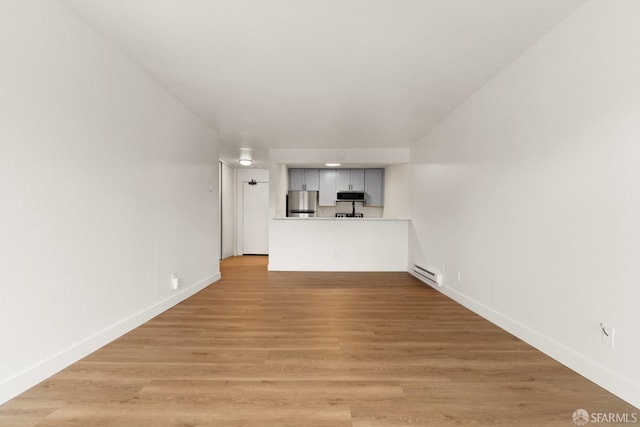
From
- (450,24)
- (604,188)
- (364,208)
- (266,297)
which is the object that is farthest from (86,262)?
(364,208)

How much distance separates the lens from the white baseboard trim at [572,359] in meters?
1.60

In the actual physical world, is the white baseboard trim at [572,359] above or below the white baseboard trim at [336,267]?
above

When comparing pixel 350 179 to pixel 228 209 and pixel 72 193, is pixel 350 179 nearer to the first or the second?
pixel 228 209

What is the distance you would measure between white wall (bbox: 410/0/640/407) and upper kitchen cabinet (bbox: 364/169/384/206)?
398cm

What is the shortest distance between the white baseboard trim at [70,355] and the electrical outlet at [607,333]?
3298mm

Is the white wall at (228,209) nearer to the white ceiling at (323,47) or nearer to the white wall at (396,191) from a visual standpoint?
the white ceiling at (323,47)

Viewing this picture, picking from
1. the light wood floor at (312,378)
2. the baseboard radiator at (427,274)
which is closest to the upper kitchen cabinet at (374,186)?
the baseboard radiator at (427,274)

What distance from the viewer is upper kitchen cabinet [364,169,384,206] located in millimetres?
7211

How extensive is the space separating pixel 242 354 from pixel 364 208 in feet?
19.0

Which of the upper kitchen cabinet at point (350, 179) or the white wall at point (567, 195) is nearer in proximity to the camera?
the white wall at point (567, 195)

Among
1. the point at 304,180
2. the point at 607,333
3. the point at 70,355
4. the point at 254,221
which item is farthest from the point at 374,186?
the point at 70,355

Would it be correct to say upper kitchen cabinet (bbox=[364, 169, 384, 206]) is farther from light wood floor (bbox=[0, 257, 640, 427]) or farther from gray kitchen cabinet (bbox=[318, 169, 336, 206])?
light wood floor (bbox=[0, 257, 640, 427])

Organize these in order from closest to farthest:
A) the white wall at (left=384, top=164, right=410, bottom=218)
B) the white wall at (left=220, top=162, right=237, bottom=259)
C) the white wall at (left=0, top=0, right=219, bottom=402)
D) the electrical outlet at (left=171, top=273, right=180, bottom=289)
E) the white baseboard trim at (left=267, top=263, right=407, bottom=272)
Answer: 1. the white wall at (left=0, top=0, right=219, bottom=402)
2. the electrical outlet at (left=171, top=273, right=180, bottom=289)
3. the white baseboard trim at (left=267, top=263, right=407, bottom=272)
4. the white wall at (left=384, top=164, right=410, bottom=218)
5. the white wall at (left=220, top=162, right=237, bottom=259)

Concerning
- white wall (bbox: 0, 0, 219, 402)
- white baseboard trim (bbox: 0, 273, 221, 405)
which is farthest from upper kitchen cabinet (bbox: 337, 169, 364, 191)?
white baseboard trim (bbox: 0, 273, 221, 405)
